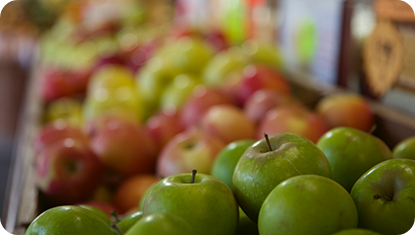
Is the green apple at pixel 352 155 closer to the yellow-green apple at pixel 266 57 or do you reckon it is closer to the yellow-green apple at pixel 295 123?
the yellow-green apple at pixel 295 123

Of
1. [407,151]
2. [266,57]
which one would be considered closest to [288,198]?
[407,151]

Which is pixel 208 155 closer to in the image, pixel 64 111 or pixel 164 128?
pixel 164 128

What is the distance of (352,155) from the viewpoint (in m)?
0.63

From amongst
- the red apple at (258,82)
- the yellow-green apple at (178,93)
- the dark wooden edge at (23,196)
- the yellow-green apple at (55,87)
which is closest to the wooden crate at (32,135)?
the dark wooden edge at (23,196)

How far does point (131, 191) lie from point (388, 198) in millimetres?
798

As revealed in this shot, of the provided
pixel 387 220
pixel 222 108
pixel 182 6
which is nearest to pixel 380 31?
pixel 222 108

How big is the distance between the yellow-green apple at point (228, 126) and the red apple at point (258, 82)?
227 mm

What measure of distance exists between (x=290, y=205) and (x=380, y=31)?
107 centimetres

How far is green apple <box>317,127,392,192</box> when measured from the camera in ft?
2.07

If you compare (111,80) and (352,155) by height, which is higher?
(352,155)

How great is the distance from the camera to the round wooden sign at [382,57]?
1.24 meters

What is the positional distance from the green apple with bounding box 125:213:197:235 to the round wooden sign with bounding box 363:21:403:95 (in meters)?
1.07

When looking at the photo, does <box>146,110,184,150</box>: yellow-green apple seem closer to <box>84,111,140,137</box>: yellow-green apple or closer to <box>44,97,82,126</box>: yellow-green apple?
<box>84,111,140,137</box>: yellow-green apple

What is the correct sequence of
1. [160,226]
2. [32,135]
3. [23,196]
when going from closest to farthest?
[160,226] → [23,196] → [32,135]
